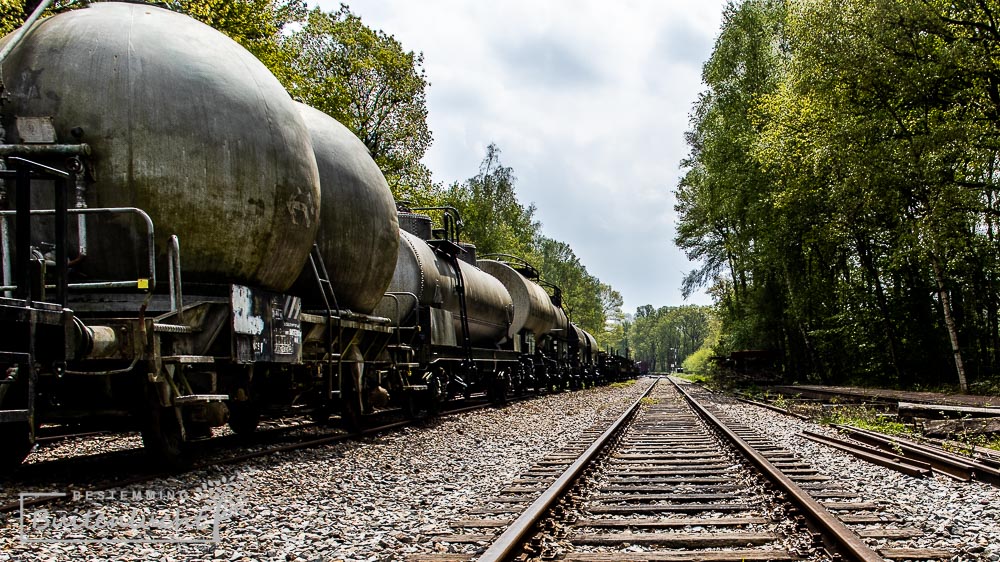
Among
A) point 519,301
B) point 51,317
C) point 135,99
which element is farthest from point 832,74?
point 51,317

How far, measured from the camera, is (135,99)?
6.05m

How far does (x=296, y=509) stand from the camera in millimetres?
5250

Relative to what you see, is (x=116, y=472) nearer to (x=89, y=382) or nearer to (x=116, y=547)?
(x=89, y=382)

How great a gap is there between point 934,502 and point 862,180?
13484 mm

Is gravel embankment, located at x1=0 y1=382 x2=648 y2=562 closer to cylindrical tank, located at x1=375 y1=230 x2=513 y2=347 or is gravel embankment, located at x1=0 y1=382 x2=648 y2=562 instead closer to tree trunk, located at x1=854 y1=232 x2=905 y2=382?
cylindrical tank, located at x1=375 y1=230 x2=513 y2=347

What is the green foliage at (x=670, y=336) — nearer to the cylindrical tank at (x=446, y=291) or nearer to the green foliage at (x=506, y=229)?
the green foliage at (x=506, y=229)

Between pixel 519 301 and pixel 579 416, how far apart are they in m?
5.71

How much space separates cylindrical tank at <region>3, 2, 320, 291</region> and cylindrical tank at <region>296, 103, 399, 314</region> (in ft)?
4.63

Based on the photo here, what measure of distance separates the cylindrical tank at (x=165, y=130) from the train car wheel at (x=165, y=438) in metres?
1.18

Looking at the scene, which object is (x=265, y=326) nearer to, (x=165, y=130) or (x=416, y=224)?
(x=165, y=130)

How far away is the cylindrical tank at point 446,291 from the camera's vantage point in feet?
39.3

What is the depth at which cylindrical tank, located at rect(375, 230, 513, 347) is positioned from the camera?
11992mm

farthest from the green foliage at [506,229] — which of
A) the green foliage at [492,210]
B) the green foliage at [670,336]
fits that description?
the green foliage at [670,336]

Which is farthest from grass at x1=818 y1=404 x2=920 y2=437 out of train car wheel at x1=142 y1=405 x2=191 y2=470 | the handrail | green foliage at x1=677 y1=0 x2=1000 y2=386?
the handrail
